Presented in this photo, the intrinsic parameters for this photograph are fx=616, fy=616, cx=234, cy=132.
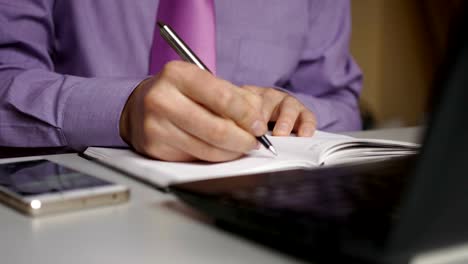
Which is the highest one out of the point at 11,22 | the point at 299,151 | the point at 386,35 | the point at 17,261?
the point at 386,35

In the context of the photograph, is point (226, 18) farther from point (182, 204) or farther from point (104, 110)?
point (182, 204)

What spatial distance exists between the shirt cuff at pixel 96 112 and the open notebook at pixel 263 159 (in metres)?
0.03

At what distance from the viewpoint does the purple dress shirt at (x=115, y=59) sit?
788 millimetres

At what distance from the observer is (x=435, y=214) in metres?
0.28

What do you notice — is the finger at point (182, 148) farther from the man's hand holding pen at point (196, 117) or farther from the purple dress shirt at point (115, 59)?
the purple dress shirt at point (115, 59)

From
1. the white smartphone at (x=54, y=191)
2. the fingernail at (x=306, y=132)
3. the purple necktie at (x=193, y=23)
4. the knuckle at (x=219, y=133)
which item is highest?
the purple necktie at (x=193, y=23)

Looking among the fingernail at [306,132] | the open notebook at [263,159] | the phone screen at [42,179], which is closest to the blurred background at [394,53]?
the fingernail at [306,132]

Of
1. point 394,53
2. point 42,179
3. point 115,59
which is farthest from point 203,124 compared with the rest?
point 394,53

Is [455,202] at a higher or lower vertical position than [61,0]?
lower

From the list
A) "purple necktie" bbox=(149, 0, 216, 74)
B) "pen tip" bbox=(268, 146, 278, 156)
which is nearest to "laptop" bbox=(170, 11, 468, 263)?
"pen tip" bbox=(268, 146, 278, 156)

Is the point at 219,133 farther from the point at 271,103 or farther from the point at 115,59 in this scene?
the point at 115,59

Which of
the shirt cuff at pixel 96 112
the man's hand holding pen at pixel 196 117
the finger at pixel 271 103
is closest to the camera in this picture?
the man's hand holding pen at pixel 196 117

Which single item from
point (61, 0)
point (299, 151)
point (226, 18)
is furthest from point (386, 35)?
point (299, 151)

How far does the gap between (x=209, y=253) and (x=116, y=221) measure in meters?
0.10
